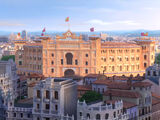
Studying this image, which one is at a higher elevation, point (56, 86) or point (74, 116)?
point (56, 86)

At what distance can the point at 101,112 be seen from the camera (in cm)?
7125

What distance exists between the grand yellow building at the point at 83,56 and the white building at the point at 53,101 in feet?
208

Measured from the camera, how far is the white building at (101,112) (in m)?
71.7

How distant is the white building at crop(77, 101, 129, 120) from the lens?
7169 centimetres

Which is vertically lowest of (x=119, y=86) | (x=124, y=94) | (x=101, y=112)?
(x=101, y=112)

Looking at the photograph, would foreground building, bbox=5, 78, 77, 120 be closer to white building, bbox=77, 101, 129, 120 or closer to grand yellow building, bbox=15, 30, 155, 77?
white building, bbox=77, 101, 129, 120

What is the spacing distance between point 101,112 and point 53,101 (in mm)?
11581

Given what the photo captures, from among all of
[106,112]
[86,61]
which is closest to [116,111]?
[106,112]

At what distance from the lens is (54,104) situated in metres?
78.0

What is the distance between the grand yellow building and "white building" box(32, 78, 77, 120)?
2497 inches

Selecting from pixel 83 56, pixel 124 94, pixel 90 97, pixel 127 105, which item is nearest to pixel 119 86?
pixel 124 94

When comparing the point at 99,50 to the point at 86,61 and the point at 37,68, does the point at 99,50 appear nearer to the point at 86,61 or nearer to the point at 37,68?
the point at 86,61

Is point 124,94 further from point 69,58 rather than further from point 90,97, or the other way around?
point 69,58

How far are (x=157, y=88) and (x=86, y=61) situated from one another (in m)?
50.4
